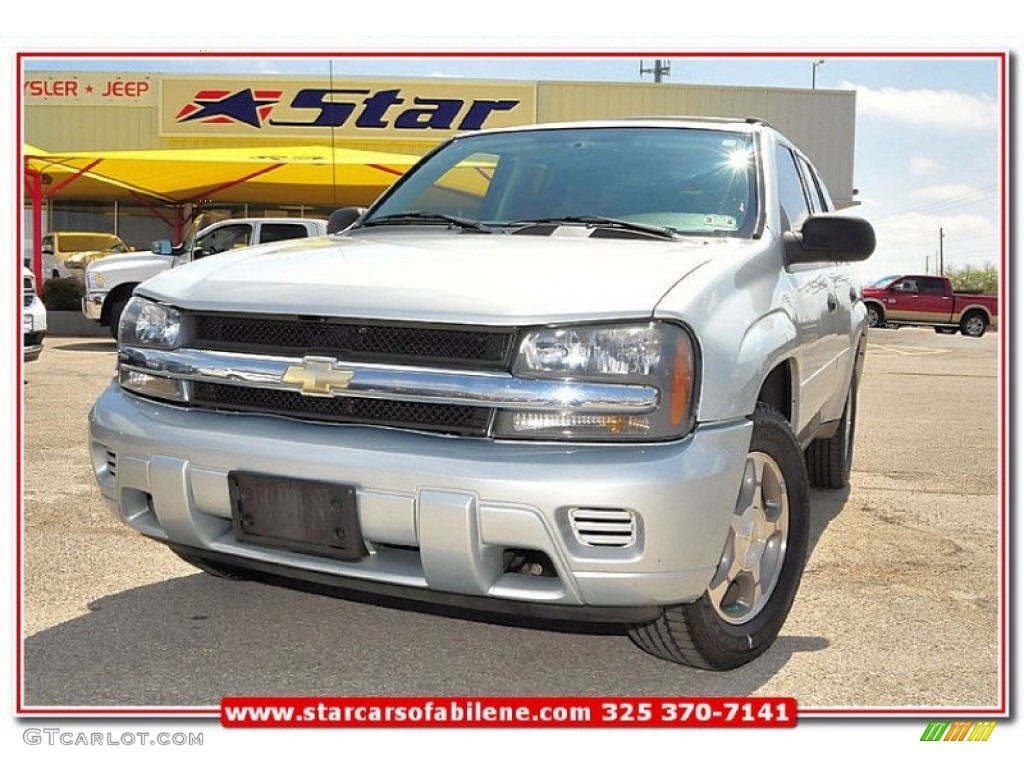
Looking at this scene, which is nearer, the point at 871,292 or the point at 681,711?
the point at 681,711

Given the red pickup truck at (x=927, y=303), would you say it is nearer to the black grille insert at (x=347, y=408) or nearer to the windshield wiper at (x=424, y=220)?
the windshield wiper at (x=424, y=220)

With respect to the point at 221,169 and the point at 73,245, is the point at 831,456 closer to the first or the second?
the point at 221,169

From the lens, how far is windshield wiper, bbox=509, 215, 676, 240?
3515 millimetres

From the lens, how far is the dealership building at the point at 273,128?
19.0m

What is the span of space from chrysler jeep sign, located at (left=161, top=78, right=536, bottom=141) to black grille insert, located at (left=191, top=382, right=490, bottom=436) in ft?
64.5

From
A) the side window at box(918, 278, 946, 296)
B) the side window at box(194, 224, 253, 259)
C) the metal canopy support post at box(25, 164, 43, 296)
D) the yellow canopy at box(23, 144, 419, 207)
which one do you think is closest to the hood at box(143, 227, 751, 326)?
the side window at box(194, 224, 253, 259)

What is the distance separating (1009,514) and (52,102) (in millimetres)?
27079

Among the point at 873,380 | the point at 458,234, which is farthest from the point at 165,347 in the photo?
the point at 873,380

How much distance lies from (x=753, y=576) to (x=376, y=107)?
21063 millimetres

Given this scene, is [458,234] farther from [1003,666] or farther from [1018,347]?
[1003,666]

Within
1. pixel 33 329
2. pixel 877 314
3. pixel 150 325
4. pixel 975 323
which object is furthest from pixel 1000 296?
pixel 975 323

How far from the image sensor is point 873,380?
12984 millimetres

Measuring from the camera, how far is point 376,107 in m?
23.1

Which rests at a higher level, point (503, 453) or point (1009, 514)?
point (503, 453)
